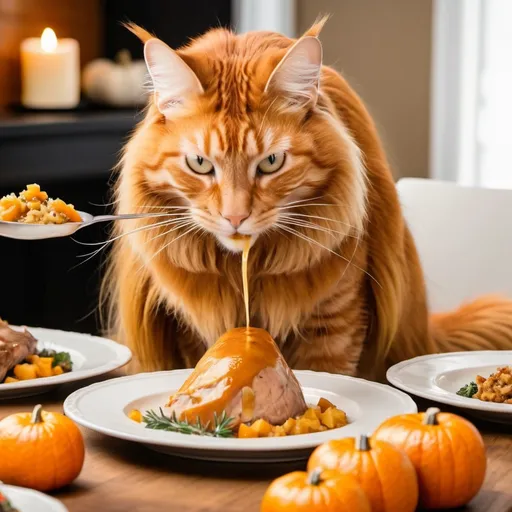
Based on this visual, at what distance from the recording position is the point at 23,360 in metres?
1.75

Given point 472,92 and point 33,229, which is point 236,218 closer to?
point 33,229

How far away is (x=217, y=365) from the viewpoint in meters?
1.46

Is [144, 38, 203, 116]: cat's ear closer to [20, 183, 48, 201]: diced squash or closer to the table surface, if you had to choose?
[20, 183, 48, 201]: diced squash

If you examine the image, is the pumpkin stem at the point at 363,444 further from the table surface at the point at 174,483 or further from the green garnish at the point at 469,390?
the green garnish at the point at 469,390

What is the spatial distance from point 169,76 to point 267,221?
28 centimetres

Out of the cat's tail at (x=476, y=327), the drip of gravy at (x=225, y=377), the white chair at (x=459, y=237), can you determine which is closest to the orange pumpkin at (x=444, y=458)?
the drip of gravy at (x=225, y=377)

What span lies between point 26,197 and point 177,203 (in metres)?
0.31

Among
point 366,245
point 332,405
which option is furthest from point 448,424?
point 366,245

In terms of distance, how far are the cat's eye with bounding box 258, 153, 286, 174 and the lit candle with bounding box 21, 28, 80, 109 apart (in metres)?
2.12

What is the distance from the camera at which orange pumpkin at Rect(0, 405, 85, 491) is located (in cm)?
128

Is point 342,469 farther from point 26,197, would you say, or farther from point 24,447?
point 26,197

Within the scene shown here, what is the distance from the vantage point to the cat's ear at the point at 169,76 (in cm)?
167

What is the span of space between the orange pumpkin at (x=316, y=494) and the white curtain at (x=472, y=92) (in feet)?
10.2

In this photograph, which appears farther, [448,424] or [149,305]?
[149,305]
